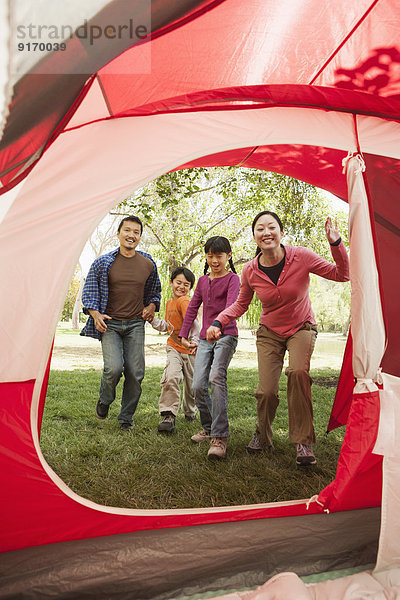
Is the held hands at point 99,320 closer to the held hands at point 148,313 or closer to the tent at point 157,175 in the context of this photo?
the held hands at point 148,313

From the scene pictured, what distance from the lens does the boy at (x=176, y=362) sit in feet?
13.2

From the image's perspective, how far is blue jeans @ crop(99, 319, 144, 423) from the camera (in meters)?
3.79

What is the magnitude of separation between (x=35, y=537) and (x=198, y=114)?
1.86 metres

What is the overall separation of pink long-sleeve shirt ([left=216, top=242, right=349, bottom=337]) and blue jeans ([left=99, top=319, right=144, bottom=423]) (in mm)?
950

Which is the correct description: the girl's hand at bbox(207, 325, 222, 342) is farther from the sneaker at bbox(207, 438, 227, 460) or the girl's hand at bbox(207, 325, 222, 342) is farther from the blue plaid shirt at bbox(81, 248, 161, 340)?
the blue plaid shirt at bbox(81, 248, 161, 340)

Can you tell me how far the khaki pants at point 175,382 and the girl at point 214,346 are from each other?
327 mm

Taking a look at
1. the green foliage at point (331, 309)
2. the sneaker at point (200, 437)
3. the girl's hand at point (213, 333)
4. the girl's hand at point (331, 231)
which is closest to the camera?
the girl's hand at point (331, 231)

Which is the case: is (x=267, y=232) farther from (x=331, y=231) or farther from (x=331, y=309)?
(x=331, y=309)

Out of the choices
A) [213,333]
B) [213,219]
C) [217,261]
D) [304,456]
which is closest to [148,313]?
[217,261]

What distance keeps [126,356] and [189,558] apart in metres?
2.22

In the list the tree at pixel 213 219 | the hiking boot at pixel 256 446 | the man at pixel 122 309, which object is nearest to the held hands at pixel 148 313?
the man at pixel 122 309

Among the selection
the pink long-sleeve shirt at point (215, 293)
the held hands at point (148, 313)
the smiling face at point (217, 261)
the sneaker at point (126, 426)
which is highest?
the smiling face at point (217, 261)

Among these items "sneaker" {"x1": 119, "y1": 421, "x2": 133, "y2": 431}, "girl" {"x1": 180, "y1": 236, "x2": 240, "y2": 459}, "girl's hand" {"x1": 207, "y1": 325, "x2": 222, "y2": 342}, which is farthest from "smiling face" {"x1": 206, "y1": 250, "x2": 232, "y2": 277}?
"sneaker" {"x1": 119, "y1": 421, "x2": 133, "y2": 431}

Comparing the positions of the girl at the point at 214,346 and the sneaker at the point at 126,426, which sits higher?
the girl at the point at 214,346
